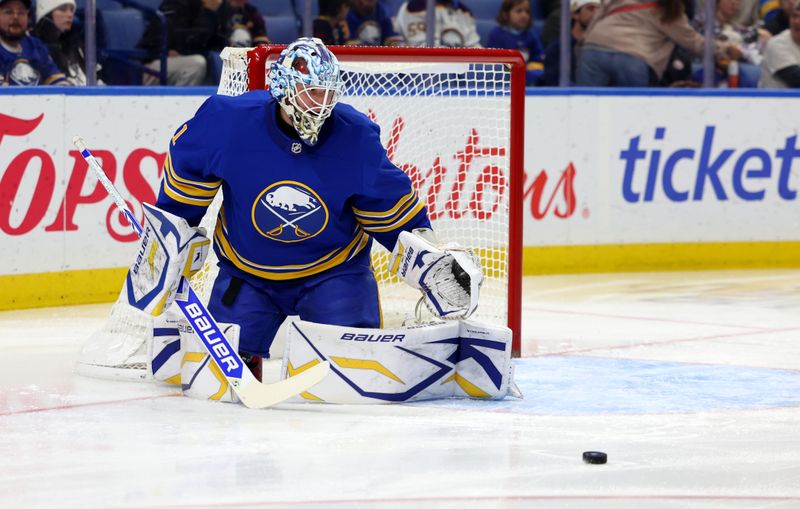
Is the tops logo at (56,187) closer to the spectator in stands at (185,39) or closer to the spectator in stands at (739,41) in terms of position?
the spectator in stands at (185,39)

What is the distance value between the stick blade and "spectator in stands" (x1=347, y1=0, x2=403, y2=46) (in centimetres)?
366

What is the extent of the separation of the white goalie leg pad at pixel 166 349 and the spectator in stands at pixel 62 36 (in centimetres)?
237

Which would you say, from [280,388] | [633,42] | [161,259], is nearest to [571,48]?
[633,42]

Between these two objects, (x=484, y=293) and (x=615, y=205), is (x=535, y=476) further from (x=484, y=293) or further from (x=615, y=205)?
(x=615, y=205)

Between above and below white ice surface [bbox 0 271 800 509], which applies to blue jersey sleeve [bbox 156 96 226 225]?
above

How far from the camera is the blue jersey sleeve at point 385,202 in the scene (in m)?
4.42

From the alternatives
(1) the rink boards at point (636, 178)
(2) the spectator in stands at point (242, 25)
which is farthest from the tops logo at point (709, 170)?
(2) the spectator in stands at point (242, 25)

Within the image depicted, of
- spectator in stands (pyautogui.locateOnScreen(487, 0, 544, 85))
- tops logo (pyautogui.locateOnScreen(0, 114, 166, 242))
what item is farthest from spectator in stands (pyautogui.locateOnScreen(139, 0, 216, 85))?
spectator in stands (pyautogui.locateOnScreen(487, 0, 544, 85))

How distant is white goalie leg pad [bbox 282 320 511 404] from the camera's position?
434cm

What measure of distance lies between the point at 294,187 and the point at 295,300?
1.41 feet

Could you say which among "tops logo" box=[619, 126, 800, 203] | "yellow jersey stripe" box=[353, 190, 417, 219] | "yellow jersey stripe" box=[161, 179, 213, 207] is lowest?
"tops logo" box=[619, 126, 800, 203]

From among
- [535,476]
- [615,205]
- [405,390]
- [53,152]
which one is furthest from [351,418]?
[615,205]

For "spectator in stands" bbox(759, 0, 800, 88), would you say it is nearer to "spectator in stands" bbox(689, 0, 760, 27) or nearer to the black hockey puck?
"spectator in stands" bbox(689, 0, 760, 27)

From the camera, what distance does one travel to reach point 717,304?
6.93m
